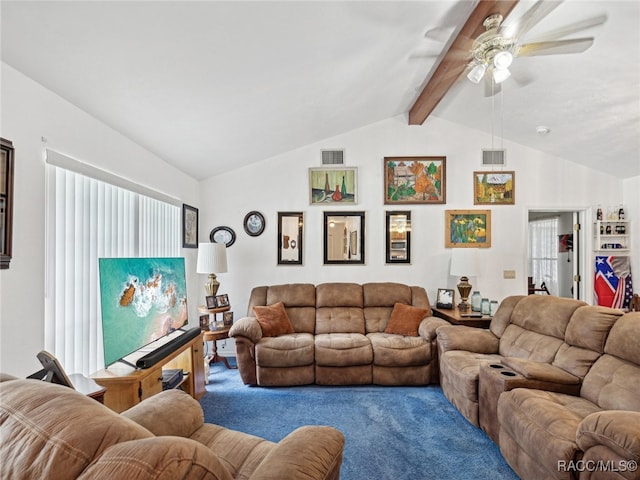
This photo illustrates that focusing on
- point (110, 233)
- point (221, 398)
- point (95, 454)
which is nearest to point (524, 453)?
point (95, 454)

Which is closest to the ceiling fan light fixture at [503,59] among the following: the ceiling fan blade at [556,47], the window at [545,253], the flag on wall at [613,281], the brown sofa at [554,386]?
the ceiling fan blade at [556,47]

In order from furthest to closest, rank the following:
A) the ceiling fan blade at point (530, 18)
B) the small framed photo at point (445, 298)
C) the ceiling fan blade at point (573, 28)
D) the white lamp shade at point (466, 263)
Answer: the small framed photo at point (445, 298) < the white lamp shade at point (466, 263) < the ceiling fan blade at point (573, 28) < the ceiling fan blade at point (530, 18)

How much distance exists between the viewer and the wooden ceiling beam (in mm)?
2138

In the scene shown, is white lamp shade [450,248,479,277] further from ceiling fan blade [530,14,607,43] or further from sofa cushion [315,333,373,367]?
ceiling fan blade [530,14,607,43]

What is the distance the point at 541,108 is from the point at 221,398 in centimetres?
445

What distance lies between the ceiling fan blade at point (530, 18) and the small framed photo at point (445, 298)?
2.94m

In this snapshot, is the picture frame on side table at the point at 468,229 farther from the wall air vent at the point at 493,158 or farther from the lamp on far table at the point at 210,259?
the lamp on far table at the point at 210,259

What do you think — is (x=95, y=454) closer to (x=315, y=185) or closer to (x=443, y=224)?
(x=315, y=185)

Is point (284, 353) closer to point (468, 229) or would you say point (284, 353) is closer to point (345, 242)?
point (345, 242)

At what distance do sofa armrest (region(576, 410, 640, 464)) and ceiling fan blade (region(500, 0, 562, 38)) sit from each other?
2.06 metres

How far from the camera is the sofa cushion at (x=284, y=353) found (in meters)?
3.28

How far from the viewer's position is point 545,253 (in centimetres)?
626

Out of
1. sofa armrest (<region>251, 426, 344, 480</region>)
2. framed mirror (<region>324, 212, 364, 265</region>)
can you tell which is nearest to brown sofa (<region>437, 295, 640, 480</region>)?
sofa armrest (<region>251, 426, 344, 480</region>)

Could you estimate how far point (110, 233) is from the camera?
2.52m
